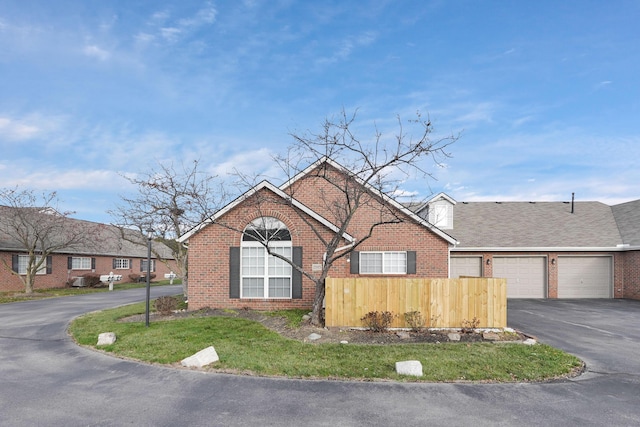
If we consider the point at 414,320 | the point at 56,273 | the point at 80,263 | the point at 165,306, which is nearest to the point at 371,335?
the point at 414,320

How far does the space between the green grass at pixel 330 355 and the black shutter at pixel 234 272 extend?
3049mm

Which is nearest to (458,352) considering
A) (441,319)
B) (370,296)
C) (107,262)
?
(441,319)

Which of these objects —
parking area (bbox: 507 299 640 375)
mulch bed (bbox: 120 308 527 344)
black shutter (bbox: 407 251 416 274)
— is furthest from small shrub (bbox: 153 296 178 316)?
parking area (bbox: 507 299 640 375)

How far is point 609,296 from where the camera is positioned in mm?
20438

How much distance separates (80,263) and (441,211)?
1158 inches

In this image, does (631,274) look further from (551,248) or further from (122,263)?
(122,263)

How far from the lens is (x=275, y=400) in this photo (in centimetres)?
590

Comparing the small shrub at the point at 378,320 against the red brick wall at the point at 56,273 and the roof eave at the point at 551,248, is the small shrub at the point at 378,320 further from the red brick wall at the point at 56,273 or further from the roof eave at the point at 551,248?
the red brick wall at the point at 56,273

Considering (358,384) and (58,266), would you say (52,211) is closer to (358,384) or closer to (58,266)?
(58,266)

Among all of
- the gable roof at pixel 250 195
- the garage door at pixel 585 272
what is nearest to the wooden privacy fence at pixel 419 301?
the gable roof at pixel 250 195

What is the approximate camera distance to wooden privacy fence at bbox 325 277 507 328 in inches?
419

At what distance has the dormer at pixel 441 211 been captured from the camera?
20.7 m

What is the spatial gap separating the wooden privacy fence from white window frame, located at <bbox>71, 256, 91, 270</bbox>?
2845 centimetres

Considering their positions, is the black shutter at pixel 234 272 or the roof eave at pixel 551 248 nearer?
the black shutter at pixel 234 272
